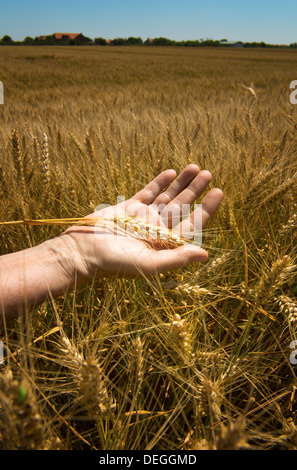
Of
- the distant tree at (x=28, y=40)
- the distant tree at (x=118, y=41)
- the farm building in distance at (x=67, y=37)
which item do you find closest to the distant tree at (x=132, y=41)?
the distant tree at (x=118, y=41)

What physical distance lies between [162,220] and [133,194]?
12.9 inches

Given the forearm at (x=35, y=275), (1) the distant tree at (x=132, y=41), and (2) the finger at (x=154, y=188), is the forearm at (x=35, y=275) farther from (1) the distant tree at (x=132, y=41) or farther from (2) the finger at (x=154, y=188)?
(1) the distant tree at (x=132, y=41)

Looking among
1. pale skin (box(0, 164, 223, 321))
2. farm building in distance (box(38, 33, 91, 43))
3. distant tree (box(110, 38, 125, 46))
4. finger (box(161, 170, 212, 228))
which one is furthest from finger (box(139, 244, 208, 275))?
farm building in distance (box(38, 33, 91, 43))

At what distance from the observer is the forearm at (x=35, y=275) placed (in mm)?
973

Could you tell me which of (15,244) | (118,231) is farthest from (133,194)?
(15,244)

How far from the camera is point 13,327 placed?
114 centimetres

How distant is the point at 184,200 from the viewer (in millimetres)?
1531

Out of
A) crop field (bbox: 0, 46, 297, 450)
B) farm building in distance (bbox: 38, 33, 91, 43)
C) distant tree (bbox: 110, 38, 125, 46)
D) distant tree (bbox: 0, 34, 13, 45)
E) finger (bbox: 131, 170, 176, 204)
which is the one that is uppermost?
farm building in distance (bbox: 38, 33, 91, 43)

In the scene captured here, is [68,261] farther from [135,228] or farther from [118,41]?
[118,41]

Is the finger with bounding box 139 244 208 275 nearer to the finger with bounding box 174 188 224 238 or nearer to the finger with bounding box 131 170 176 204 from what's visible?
the finger with bounding box 174 188 224 238

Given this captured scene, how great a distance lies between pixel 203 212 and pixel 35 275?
819 mm

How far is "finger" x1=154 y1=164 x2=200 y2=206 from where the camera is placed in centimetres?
159

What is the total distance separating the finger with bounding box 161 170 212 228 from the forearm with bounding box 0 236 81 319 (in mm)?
564
